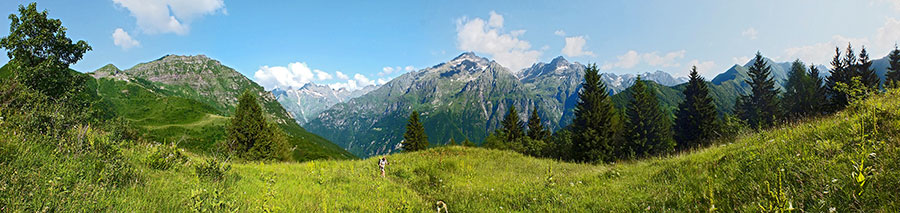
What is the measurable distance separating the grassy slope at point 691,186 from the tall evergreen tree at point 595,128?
94.9 feet

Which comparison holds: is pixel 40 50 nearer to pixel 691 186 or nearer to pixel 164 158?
pixel 164 158

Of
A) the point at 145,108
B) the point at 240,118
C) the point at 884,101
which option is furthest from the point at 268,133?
the point at 145,108

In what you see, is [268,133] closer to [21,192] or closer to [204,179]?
[204,179]

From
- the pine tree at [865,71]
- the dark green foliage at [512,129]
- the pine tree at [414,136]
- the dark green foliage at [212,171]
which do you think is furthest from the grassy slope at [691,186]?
the pine tree at [865,71]

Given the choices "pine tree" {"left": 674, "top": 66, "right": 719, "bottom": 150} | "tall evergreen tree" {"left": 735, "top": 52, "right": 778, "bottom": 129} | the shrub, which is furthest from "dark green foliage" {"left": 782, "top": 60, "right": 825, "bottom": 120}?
the shrub

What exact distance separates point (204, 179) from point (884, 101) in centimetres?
1508

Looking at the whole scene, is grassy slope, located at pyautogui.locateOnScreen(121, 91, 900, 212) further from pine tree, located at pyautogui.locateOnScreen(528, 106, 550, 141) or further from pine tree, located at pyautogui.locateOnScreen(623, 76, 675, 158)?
pine tree, located at pyautogui.locateOnScreen(528, 106, 550, 141)

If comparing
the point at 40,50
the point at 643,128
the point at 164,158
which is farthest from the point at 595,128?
the point at 40,50

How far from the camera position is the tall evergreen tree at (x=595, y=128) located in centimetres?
3566

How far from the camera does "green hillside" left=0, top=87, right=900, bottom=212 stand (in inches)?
142

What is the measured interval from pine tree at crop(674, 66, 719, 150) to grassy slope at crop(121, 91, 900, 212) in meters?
42.7

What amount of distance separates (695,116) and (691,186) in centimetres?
5028

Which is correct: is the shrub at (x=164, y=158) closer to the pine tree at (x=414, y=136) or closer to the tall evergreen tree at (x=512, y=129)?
the pine tree at (x=414, y=136)

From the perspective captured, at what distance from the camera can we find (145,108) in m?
143
